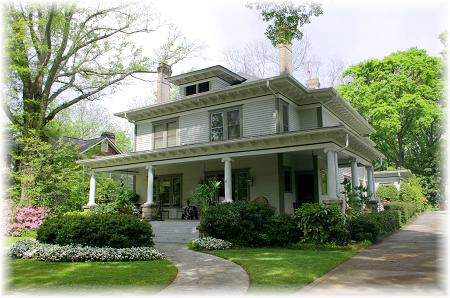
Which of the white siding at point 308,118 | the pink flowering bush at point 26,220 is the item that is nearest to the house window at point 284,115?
the white siding at point 308,118

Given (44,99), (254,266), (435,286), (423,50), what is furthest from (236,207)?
(423,50)

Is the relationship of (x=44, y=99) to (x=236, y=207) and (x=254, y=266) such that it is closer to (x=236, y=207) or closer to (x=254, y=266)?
(x=236, y=207)

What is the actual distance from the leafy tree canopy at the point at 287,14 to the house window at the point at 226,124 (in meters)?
6.97

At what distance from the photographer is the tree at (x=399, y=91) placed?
34719mm

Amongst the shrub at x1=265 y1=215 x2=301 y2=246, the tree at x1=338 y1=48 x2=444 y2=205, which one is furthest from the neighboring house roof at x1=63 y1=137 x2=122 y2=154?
the tree at x1=338 y1=48 x2=444 y2=205

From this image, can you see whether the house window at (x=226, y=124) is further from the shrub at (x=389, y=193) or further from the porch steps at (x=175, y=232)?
the shrub at (x=389, y=193)

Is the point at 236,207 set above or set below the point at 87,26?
below

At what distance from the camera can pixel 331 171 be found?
1438 cm

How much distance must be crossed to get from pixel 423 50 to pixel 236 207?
3065cm

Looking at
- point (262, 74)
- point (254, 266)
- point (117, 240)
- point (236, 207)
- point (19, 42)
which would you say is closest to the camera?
point (254, 266)

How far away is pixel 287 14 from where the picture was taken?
11.3m

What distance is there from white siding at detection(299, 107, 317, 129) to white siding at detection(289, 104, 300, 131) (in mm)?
196

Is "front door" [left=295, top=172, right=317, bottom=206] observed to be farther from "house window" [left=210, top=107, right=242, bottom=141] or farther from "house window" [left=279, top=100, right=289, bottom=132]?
"house window" [left=210, top=107, right=242, bottom=141]

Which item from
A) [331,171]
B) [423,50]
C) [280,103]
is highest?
[423,50]
